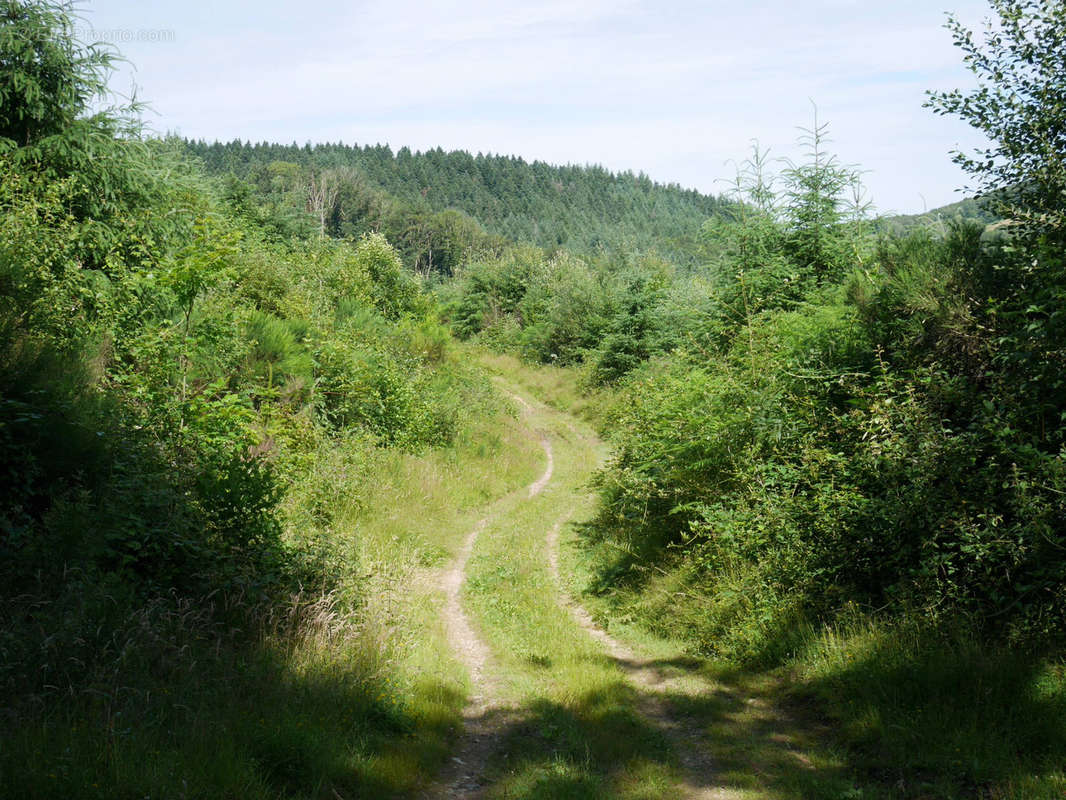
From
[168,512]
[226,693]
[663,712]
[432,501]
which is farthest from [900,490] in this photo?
[432,501]

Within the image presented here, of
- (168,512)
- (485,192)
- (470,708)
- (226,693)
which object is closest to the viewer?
(226,693)

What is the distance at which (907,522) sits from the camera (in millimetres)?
6574

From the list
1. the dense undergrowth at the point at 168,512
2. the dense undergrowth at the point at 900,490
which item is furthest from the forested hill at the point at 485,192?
the dense undergrowth at the point at 900,490

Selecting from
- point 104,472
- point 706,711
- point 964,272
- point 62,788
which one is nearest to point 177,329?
point 104,472

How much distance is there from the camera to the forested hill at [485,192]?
360 ft

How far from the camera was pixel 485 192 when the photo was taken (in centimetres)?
16612

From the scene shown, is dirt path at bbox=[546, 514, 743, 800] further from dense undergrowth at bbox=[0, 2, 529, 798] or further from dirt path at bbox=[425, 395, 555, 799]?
dense undergrowth at bbox=[0, 2, 529, 798]

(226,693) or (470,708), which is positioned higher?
(226,693)

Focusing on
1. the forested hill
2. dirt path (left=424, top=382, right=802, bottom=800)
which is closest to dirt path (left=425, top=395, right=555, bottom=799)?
dirt path (left=424, top=382, right=802, bottom=800)

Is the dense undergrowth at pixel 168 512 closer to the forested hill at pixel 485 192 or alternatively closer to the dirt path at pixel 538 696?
the dirt path at pixel 538 696

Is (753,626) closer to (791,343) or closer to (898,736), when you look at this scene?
(898,736)

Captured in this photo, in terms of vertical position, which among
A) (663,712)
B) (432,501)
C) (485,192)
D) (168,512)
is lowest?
(663,712)

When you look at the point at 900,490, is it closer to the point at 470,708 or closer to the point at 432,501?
the point at 470,708

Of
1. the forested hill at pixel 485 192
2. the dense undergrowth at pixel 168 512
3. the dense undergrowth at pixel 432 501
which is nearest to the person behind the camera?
the dense undergrowth at pixel 168 512
